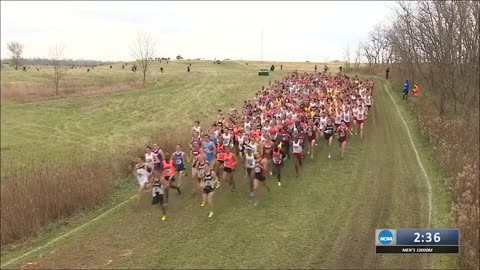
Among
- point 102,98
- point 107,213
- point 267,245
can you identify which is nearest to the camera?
point 267,245

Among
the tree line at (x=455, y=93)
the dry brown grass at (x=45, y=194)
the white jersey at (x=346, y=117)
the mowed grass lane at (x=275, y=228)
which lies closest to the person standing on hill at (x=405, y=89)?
the tree line at (x=455, y=93)

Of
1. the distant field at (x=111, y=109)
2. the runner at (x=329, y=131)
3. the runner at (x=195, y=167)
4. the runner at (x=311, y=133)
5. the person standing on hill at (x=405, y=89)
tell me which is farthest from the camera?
the person standing on hill at (x=405, y=89)

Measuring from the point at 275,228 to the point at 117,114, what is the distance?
31.0 meters

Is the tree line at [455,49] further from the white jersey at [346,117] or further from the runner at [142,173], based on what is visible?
the runner at [142,173]

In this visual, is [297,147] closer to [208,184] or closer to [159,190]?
[208,184]

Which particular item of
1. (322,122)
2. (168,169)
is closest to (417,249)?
(168,169)

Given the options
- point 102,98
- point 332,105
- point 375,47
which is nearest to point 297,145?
point 332,105

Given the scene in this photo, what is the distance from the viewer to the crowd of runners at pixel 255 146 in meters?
16.8

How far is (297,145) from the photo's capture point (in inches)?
775

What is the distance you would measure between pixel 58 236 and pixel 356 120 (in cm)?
1719

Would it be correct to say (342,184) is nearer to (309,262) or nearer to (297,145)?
(297,145)
